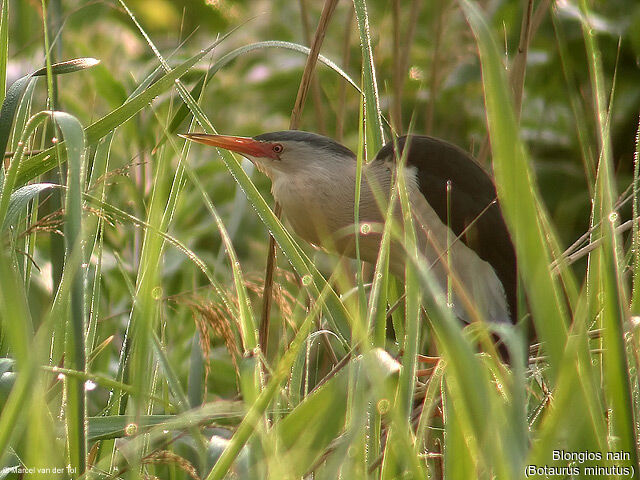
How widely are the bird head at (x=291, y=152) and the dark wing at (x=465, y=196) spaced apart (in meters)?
0.11

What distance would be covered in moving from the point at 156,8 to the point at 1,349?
271 cm

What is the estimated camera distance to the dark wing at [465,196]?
1950 millimetres

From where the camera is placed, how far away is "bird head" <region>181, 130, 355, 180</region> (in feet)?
6.18

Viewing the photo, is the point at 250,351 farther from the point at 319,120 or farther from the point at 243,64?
the point at 243,64

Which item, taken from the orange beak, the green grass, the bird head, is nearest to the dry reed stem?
the green grass

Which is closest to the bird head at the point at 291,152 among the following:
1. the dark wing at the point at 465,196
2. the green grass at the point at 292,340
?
the dark wing at the point at 465,196

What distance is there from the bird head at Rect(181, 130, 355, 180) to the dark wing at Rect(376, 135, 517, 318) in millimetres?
111

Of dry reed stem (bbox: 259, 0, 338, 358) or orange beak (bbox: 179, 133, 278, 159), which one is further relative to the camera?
orange beak (bbox: 179, 133, 278, 159)

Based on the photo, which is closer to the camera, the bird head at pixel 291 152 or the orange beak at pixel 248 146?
the orange beak at pixel 248 146

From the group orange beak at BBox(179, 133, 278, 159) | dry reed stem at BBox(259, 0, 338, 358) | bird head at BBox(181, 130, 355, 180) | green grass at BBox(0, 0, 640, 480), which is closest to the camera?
green grass at BBox(0, 0, 640, 480)

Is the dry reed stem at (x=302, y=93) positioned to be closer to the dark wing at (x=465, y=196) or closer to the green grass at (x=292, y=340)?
the green grass at (x=292, y=340)

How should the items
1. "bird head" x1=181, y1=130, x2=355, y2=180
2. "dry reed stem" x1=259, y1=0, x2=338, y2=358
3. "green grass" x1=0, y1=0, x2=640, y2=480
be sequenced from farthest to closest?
"bird head" x1=181, y1=130, x2=355, y2=180 < "dry reed stem" x1=259, y1=0, x2=338, y2=358 < "green grass" x1=0, y1=0, x2=640, y2=480

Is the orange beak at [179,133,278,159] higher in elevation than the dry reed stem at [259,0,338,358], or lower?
higher

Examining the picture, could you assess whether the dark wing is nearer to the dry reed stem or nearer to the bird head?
the bird head
